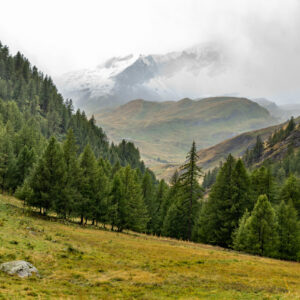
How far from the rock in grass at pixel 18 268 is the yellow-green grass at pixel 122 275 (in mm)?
468

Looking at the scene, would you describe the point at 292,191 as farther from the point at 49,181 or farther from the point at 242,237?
the point at 49,181

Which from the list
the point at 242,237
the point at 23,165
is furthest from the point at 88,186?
the point at 242,237

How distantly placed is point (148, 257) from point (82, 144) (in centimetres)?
10388

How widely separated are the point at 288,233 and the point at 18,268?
37466 millimetres

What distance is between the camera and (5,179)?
52.6 m

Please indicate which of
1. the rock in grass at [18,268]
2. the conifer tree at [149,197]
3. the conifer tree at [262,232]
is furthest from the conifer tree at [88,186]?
the rock in grass at [18,268]

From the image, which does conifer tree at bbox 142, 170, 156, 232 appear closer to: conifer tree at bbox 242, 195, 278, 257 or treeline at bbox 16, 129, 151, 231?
treeline at bbox 16, 129, 151, 231

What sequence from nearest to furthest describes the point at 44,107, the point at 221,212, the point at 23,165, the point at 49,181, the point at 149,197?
the point at 49,181 < the point at 221,212 < the point at 23,165 < the point at 149,197 < the point at 44,107

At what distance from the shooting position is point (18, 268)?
13.5m

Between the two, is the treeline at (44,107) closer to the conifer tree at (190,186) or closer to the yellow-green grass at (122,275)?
the conifer tree at (190,186)

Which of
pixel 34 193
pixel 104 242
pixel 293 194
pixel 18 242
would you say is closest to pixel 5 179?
pixel 34 193

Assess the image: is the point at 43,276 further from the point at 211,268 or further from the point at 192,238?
the point at 192,238

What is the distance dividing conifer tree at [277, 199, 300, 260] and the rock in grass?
34.8m

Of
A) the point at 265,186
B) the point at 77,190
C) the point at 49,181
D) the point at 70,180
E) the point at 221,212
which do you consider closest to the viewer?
the point at 49,181
